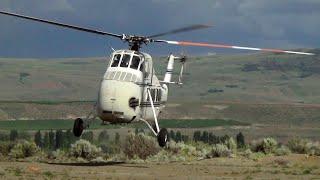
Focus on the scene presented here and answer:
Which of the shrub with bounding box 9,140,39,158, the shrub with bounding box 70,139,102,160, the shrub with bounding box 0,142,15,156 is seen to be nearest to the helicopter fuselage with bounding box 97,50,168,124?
the shrub with bounding box 70,139,102,160

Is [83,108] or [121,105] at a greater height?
[83,108]

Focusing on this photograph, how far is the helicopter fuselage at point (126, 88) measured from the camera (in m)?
34.3

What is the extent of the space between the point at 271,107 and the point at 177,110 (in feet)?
78.5

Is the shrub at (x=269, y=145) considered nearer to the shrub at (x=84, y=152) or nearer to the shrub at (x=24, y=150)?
the shrub at (x=84, y=152)

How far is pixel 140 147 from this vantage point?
48594 mm

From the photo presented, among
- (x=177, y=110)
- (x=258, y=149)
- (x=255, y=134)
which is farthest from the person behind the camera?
(x=177, y=110)

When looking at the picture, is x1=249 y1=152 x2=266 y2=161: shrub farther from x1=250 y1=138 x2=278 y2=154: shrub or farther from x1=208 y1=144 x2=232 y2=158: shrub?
x1=250 y1=138 x2=278 y2=154: shrub

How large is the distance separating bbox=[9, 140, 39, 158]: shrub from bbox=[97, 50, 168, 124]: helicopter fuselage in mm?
12693

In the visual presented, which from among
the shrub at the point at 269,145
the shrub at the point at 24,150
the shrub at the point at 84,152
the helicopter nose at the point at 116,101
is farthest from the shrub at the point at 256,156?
the shrub at the point at 24,150

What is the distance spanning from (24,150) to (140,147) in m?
6.97

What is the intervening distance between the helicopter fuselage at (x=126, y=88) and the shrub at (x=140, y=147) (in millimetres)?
10224

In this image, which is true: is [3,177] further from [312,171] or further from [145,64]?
[312,171]

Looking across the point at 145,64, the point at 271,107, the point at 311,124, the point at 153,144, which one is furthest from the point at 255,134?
the point at 145,64

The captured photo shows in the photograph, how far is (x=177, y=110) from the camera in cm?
17825
